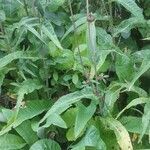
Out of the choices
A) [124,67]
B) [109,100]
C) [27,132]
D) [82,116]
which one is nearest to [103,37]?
[124,67]

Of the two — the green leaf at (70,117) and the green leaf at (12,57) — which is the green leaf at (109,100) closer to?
the green leaf at (70,117)

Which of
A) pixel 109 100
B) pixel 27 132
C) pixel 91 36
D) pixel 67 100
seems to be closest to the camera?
pixel 91 36

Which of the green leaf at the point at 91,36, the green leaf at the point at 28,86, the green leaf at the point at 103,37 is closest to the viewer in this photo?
the green leaf at the point at 91,36

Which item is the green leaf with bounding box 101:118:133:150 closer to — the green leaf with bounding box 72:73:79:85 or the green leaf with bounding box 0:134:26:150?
the green leaf with bounding box 72:73:79:85

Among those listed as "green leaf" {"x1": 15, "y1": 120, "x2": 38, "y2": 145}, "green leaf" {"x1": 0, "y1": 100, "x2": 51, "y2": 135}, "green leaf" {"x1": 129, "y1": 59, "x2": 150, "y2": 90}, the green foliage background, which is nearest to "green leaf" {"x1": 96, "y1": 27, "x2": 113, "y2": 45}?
the green foliage background

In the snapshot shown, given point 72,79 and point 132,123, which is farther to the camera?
point 72,79

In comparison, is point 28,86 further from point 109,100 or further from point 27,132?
point 109,100

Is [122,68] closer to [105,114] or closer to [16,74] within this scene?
[105,114]

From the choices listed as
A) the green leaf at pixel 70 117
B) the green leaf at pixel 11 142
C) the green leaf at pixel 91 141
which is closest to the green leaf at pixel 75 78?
the green leaf at pixel 70 117
